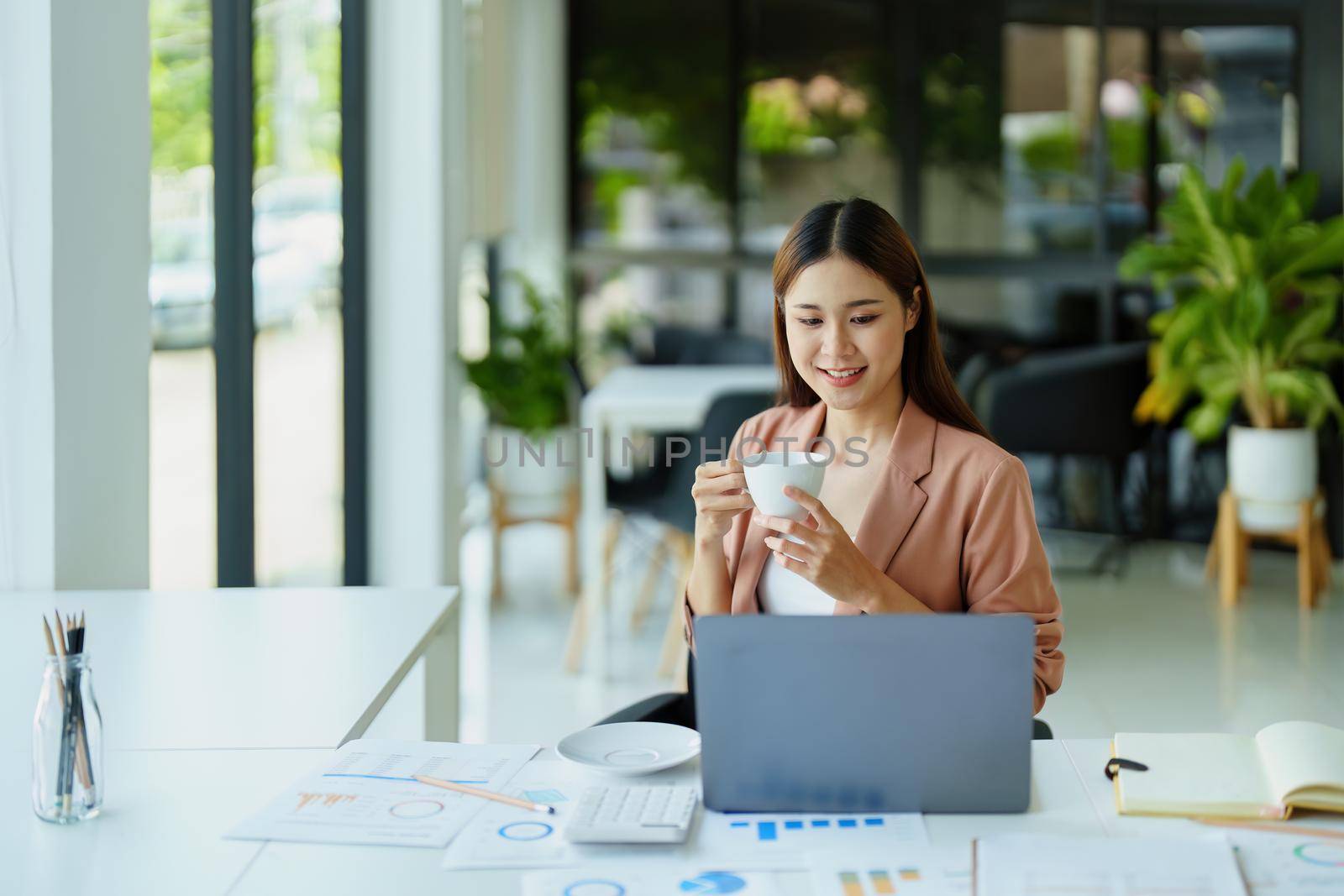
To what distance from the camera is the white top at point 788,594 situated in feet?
6.23

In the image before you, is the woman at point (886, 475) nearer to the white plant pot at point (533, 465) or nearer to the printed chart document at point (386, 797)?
the printed chart document at point (386, 797)

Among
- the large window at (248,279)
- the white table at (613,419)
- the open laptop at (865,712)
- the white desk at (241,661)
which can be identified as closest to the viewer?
the open laptop at (865,712)

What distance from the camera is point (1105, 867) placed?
119 cm

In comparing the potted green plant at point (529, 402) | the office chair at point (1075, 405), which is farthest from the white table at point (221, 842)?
the office chair at point (1075, 405)

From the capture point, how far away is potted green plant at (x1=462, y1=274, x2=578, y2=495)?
489cm

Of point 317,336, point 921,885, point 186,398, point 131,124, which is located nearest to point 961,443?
point 921,885

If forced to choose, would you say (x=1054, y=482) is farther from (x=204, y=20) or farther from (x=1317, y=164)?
(x=204, y=20)

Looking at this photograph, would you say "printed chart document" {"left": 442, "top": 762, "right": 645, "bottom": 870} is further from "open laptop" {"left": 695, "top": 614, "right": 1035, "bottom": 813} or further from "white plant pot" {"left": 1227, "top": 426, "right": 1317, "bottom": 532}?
"white plant pot" {"left": 1227, "top": 426, "right": 1317, "bottom": 532}

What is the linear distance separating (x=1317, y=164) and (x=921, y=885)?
4.97 metres

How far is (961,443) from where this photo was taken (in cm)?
190

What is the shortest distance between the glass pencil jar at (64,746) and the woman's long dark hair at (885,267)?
106 centimetres

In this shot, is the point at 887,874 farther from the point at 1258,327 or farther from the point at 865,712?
the point at 1258,327

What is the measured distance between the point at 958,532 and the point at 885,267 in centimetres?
37

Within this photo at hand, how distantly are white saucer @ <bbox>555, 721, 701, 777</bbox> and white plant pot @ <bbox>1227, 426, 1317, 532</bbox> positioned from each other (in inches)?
150
